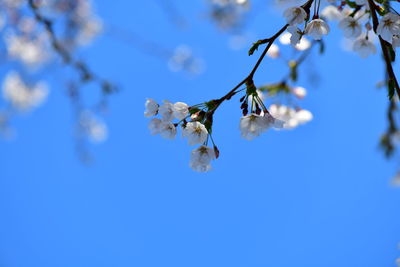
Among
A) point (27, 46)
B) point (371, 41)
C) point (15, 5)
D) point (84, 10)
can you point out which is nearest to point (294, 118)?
point (371, 41)

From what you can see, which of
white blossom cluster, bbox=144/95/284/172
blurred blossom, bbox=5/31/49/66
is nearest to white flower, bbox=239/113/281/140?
white blossom cluster, bbox=144/95/284/172

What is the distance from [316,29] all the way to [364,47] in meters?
0.51

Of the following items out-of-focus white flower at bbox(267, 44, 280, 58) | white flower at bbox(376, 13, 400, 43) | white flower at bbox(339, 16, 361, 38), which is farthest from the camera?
out-of-focus white flower at bbox(267, 44, 280, 58)

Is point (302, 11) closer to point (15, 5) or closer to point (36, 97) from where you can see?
point (15, 5)

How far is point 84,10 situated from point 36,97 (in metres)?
2.07

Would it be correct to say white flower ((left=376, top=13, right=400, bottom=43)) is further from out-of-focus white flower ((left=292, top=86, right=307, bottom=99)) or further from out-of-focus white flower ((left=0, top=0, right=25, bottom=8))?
out-of-focus white flower ((left=0, top=0, right=25, bottom=8))

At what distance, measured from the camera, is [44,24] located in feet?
7.61

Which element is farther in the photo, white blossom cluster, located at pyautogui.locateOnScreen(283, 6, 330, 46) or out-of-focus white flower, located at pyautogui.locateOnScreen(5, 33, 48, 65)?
out-of-focus white flower, located at pyautogui.locateOnScreen(5, 33, 48, 65)

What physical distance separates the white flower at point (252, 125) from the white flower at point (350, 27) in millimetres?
569

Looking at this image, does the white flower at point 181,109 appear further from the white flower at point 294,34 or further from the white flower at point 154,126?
the white flower at point 294,34

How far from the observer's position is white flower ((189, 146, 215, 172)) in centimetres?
122

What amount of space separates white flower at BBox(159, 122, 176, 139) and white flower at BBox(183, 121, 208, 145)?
0.08 metres

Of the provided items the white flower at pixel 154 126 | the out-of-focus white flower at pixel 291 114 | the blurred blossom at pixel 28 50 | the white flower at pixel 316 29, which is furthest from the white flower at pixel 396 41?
the blurred blossom at pixel 28 50

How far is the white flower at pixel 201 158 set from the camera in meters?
1.22
